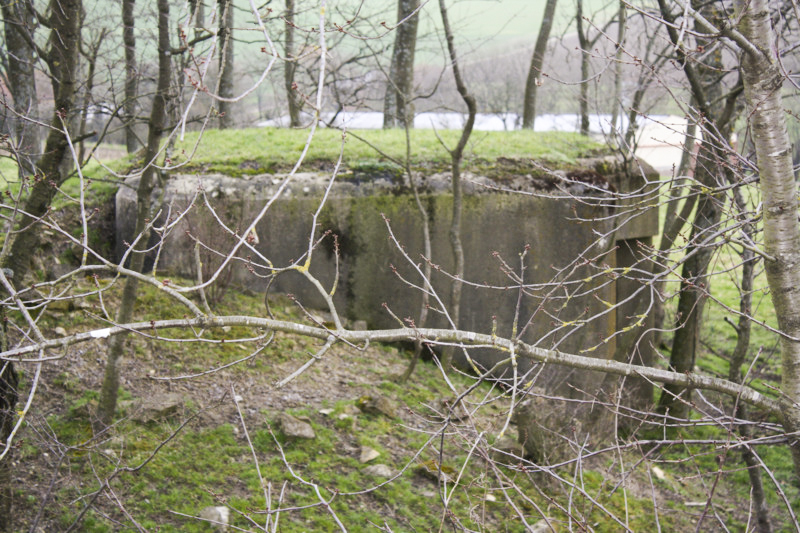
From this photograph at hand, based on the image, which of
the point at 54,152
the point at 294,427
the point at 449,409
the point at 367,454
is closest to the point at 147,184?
the point at 54,152

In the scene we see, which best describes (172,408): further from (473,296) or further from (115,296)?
(473,296)

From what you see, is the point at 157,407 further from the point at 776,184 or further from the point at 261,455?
the point at 776,184

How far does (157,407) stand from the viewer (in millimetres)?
5453

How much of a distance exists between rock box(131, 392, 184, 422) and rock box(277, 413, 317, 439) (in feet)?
2.68

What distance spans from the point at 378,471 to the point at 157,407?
1.77 m

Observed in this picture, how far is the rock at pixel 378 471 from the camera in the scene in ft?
18.0

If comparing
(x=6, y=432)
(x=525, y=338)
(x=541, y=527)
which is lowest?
(x=541, y=527)

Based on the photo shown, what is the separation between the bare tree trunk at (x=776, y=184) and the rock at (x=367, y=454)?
323 centimetres

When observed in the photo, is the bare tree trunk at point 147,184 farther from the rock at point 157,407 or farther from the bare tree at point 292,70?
the bare tree at point 292,70

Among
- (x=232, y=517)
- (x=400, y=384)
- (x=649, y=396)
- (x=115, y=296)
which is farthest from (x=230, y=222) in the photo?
(x=649, y=396)

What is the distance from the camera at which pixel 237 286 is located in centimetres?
812

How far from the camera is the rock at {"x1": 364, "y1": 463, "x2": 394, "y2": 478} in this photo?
5484 millimetres

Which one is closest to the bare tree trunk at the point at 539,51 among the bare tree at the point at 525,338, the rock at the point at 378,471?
the bare tree at the point at 525,338

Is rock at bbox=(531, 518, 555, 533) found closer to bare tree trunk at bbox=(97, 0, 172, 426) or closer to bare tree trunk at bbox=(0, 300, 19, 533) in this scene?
bare tree trunk at bbox=(97, 0, 172, 426)
